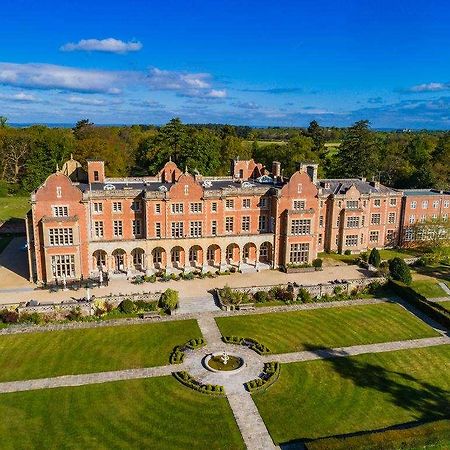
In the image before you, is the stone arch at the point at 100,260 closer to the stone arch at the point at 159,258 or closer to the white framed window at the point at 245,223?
the stone arch at the point at 159,258

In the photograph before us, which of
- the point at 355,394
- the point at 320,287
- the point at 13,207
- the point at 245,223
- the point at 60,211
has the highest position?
the point at 60,211

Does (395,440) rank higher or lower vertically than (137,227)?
lower

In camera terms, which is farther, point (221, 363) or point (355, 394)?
point (221, 363)

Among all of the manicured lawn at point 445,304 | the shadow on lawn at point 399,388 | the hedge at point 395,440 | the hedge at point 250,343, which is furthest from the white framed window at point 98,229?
the manicured lawn at point 445,304

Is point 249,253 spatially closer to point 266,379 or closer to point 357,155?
point 266,379

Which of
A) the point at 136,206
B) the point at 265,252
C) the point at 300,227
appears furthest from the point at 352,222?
the point at 136,206

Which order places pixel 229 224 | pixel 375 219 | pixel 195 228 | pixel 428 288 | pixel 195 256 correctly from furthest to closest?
pixel 375 219, pixel 229 224, pixel 195 256, pixel 195 228, pixel 428 288
